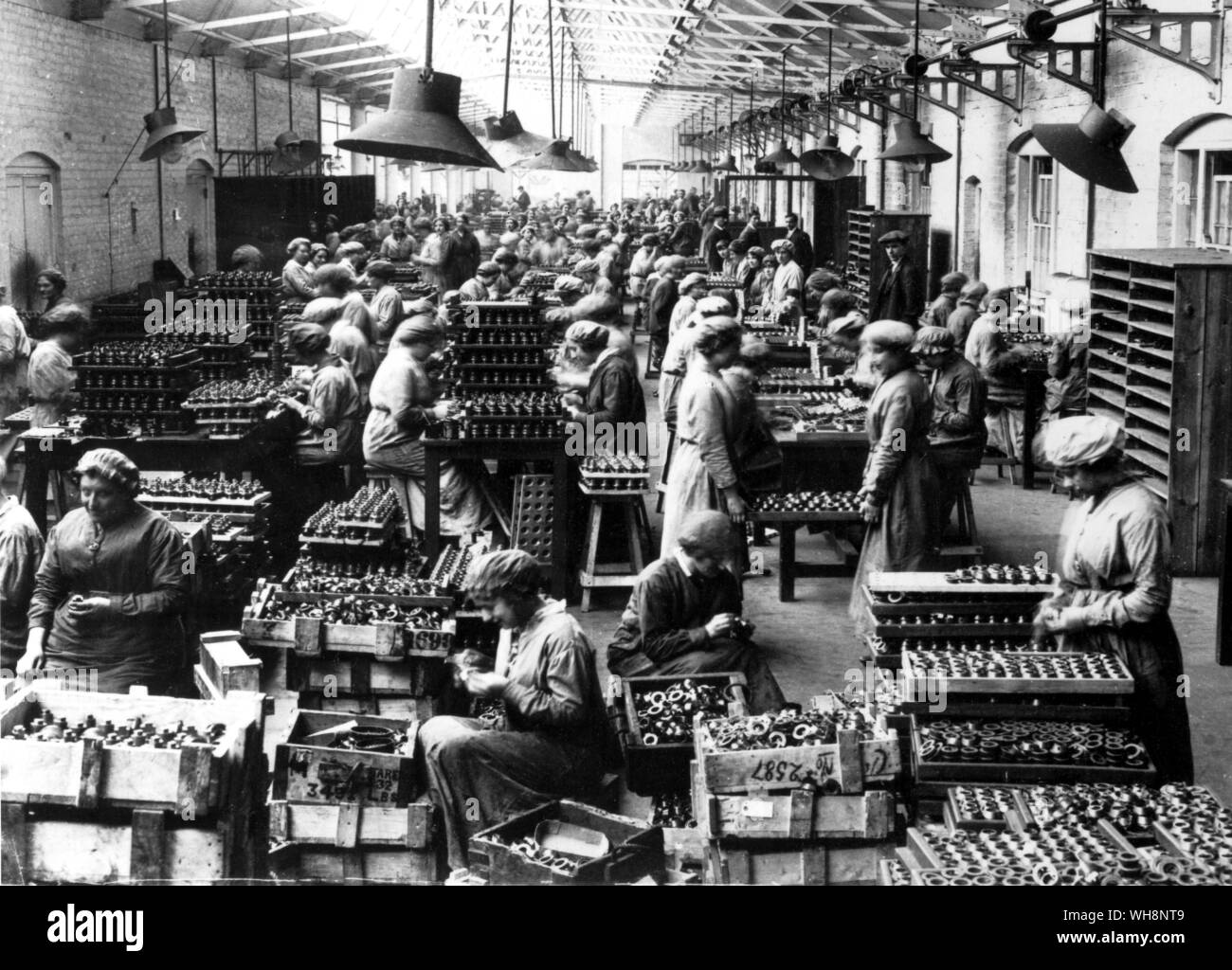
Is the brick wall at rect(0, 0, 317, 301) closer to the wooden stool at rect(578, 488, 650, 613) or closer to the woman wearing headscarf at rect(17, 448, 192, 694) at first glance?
the wooden stool at rect(578, 488, 650, 613)

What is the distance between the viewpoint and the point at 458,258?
19.0m

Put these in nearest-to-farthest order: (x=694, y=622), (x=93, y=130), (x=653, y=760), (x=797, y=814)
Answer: (x=797, y=814), (x=653, y=760), (x=694, y=622), (x=93, y=130)

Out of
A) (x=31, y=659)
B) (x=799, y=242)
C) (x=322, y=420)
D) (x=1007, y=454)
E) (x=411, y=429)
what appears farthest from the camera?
(x=799, y=242)

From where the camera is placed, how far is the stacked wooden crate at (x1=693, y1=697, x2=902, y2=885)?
4.76m

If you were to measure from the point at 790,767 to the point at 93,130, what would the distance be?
1615 cm

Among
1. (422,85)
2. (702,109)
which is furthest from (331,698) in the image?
(702,109)

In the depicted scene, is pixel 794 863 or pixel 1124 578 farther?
pixel 1124 578

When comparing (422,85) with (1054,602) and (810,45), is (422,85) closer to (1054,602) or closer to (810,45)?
(1054,602)

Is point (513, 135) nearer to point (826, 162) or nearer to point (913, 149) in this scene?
point (913, 149)

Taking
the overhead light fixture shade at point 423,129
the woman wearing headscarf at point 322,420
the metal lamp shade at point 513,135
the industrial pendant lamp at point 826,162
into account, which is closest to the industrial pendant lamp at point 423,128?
the overhead light fixture shade at point 423,129

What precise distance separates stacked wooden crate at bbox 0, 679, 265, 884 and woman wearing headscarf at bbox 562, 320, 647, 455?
14.7 feet

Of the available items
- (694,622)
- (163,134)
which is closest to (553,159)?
(163,134)
